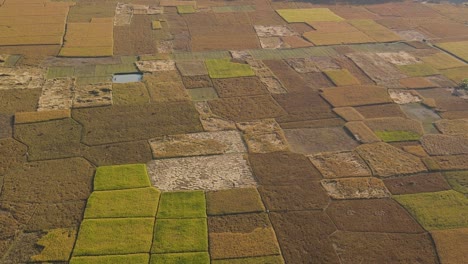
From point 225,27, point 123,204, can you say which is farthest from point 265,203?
point 225,27

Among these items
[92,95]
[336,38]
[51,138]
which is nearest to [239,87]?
[92,95]

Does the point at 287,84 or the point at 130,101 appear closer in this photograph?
the point at 130,101

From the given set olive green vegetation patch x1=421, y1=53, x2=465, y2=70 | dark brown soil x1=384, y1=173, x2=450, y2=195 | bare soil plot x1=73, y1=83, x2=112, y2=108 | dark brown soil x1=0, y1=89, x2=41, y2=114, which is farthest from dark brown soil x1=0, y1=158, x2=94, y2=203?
olive green vegetation patch x1=421, y1=53, x2=465, y2=70

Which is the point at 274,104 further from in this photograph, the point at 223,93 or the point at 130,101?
the point at 130,101

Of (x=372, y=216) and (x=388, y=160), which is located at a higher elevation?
(x=388, y=160)

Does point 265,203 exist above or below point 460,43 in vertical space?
below

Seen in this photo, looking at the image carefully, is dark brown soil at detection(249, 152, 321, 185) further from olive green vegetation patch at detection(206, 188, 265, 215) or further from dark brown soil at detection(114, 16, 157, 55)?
dark brown soil at detection(114, 16, 157, 55)

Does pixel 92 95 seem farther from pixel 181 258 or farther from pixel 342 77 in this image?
pixel 342 77
